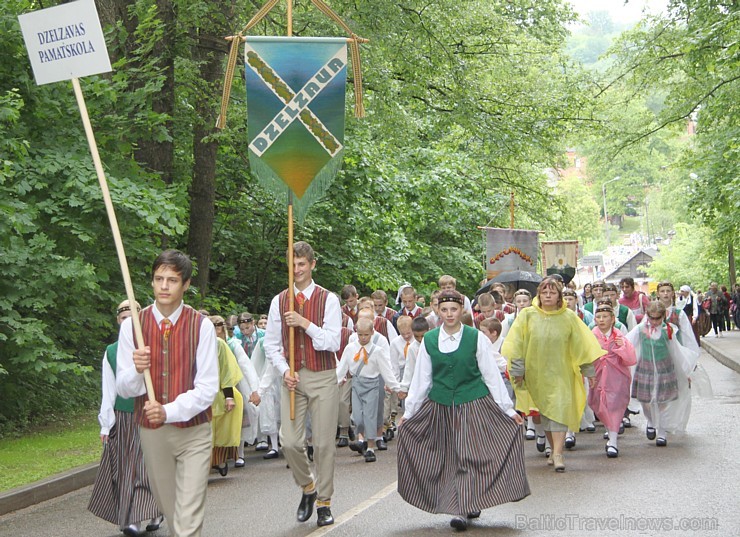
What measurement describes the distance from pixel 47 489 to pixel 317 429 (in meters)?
3.47

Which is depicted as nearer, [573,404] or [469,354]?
[469,354]

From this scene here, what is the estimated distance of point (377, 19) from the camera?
2034cm

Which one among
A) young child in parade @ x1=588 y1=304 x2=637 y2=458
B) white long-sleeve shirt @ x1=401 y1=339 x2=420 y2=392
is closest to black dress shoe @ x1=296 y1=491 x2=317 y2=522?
white long-sleeve shirt @ x1=401 y1=339 x2=420 y2=392

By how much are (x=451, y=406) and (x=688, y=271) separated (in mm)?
57070

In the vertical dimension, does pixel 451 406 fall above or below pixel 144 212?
below

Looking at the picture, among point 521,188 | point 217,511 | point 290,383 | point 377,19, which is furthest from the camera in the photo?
point 521,188

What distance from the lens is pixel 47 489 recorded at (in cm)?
1078

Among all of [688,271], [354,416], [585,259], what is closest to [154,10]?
[354,416]

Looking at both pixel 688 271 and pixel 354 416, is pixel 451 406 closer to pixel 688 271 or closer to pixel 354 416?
pixel 354 416

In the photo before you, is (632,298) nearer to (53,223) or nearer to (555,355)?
(555,355)

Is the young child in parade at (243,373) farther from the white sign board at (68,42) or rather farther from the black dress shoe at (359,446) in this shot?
the white sign board at (68,42)

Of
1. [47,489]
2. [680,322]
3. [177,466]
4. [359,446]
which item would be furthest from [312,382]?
[680,322]

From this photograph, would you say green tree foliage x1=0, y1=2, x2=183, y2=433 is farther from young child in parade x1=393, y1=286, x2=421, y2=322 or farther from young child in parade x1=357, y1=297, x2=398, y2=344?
young child in parade x1=393, y1=286, x2=421, y2=322

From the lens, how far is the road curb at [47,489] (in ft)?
33.3
